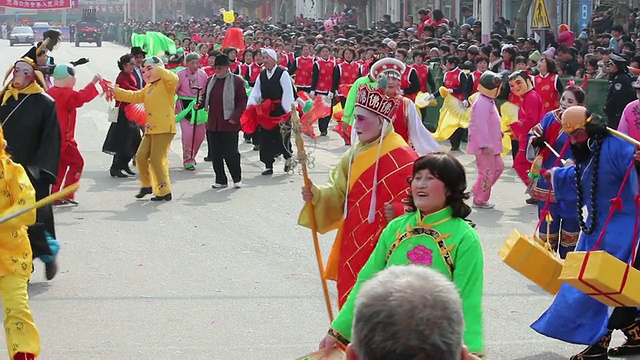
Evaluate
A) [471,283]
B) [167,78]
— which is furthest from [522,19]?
[471,283]

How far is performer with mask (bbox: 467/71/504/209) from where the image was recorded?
42.0 ft

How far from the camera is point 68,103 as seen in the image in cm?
1270

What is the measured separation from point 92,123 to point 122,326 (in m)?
16.0

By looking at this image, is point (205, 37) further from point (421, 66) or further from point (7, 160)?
point (7, 160)

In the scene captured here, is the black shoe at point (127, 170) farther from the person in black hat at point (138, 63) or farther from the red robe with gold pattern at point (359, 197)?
the red robe with gold pattern at point (359, 197)

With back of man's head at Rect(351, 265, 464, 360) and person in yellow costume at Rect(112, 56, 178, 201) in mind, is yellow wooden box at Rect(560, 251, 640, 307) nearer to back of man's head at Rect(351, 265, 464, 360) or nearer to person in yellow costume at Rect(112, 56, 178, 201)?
back of man's head at Rect(351, 265, 464, 360)

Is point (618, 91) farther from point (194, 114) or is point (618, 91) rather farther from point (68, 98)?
point (68, 98)

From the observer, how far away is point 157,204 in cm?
1338

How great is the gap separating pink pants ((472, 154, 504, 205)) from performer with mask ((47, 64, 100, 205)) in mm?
3991

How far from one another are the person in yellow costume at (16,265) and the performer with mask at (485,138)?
6.92m

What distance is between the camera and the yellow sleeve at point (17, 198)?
6.61 meters

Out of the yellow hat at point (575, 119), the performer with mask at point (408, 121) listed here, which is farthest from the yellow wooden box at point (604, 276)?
the performer with mask at point (408, 121)

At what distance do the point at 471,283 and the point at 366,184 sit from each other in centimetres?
138

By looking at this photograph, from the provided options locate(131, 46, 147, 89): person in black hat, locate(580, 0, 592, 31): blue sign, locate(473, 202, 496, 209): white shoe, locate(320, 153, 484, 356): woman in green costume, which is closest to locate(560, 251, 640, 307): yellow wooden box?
locate(320, 153, 484, 356): woman in green costume
